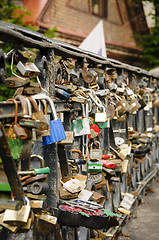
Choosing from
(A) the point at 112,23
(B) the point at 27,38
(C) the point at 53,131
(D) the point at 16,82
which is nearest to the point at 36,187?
(C) the point at 53,131

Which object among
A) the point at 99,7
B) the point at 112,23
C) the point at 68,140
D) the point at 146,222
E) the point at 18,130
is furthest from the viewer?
the point at 112,23

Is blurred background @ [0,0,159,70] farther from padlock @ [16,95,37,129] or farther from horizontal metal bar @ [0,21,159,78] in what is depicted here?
padlock @ [16,95,37,129]

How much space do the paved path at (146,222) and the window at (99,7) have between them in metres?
8.23

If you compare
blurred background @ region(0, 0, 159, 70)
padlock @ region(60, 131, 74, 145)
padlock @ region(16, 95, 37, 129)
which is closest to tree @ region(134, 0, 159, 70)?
blurred background @ region(0, 0, 159, 70)

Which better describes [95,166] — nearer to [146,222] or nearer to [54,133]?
[54,133]

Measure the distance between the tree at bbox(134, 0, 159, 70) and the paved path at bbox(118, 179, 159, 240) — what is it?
29.4 ft

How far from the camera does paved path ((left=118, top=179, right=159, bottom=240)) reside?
3412 mm

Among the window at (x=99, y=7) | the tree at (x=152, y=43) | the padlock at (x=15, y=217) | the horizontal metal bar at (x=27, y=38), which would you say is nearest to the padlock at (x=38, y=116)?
the horizontal metal bar at (x=27, y=38)

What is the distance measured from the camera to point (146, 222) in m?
3.79

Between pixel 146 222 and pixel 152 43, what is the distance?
400 inches

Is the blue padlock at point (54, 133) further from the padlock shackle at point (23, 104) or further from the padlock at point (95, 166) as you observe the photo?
the padlock at point (95, 166)

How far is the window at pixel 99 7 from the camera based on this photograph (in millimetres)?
11288

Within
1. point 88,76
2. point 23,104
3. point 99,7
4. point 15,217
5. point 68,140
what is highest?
point 99,7

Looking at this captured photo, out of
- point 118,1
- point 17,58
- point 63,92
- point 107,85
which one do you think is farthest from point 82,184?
point 118,1
